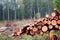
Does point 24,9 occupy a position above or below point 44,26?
below

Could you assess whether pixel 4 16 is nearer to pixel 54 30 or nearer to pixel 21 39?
pixel 54 30

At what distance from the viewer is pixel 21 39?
6141mm

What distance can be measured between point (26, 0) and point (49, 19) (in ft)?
25.5

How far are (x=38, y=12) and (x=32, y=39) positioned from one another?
920 cm

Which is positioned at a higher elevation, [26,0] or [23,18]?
[26,0]

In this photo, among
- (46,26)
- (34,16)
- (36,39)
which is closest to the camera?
(36,39)

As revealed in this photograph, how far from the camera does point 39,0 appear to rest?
14.9 metres

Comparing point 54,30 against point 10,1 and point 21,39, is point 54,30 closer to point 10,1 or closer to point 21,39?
point 21,39

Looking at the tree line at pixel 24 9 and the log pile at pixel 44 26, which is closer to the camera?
the log pile at pixel 44 26

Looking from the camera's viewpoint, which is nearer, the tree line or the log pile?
the log pile

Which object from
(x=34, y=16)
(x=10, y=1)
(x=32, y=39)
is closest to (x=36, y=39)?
(x=32, y=39)

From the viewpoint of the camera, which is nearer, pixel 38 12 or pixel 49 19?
pixel 49 19

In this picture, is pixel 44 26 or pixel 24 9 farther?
pixel 24 9

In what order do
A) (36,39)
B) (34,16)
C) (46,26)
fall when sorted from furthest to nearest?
1. (34,16)
2. (46,26)
3. (36,39)
